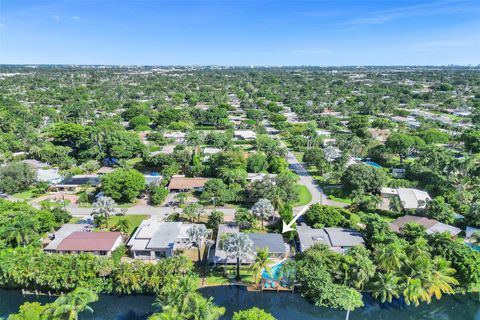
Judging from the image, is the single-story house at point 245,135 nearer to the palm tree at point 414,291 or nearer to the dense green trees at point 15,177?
the dense green trees at point 15,177

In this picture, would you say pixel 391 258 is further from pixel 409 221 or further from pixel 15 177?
pixel 15 177

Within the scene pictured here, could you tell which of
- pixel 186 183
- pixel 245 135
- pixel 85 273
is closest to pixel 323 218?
pixel 186 183

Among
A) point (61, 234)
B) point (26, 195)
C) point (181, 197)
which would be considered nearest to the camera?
point (61, 234)

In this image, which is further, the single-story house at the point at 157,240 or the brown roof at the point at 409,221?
the brown roof at the point at 409,221

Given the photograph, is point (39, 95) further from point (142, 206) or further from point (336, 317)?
point (336, 317)

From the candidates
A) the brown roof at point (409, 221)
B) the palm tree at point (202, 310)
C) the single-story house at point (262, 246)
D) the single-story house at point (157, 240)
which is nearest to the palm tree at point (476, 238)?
the brown roof at point (409, 221)

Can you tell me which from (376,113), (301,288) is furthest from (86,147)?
(376,113)

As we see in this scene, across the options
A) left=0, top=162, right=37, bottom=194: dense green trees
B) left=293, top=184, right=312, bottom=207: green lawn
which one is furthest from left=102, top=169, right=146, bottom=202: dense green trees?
left=293, top=184, right=312, bottom=207: green lawn
